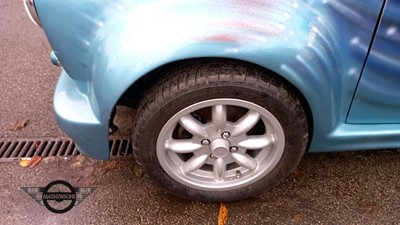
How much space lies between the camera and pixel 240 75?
160cm

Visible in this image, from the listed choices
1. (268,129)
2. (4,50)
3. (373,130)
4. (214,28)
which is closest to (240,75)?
(214,28)

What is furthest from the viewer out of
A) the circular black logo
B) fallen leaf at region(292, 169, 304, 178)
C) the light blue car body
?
fallen leaf at region(292, 169, 304, 178)

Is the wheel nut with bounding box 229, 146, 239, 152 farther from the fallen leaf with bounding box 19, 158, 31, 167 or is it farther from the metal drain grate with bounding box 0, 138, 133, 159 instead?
the fallen leaf with bounding box 19, 158, 31, 167

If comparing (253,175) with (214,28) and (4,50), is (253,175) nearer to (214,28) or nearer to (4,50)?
(214,28)

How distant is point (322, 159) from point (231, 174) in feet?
1.98

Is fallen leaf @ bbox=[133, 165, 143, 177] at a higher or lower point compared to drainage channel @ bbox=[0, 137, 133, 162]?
higher

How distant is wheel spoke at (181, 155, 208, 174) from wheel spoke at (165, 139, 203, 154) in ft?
0.19

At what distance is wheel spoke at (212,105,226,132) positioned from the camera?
1704 mm

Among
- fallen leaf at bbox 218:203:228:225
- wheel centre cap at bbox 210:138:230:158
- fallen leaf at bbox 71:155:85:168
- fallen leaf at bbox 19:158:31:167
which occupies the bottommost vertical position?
fallen leaf at bbox 19:158:31:167

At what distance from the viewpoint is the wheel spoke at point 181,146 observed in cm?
182

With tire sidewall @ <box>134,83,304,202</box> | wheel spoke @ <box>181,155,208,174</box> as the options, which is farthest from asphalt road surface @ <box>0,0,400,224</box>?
wheel spoke @ <box>181,155,208,174</box>

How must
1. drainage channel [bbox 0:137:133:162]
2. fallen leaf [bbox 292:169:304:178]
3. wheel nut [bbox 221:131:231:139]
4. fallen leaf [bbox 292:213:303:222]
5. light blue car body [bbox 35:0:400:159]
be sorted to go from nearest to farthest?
light blue car body [bbox 35:0:400:159]
wheel nut [bbox 221:131:231:139]
fallen leaf [bbox 292:213:303:222]
fallen leaf [bbox 292:169:304:178]
drainage channel [bbox 0:137:133:162]

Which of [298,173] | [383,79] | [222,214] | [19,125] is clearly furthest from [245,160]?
[19,125]

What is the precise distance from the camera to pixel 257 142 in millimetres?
1841
